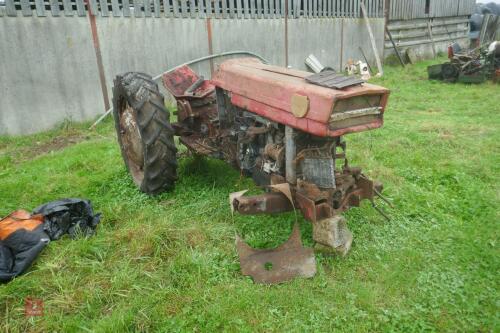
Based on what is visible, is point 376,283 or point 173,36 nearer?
point 376,283

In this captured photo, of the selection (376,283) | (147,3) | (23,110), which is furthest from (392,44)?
(376,283)

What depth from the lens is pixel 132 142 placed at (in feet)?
12.8

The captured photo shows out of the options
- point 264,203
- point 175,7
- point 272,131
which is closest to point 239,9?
point 175,7

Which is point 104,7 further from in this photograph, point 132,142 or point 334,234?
point 334,234

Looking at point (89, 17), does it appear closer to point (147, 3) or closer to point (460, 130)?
point (147, 3)

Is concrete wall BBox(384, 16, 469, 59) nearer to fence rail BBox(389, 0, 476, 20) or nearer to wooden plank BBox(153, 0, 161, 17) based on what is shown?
fence rail BBox(389, 0, 476, 20)

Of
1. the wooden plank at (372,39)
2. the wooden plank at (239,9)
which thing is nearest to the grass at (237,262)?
the wooden plank at (239,9)

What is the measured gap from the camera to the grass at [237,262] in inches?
89.2

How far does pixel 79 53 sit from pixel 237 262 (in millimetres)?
5069

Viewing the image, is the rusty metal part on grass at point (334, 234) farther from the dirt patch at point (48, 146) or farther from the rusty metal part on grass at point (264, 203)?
the dirt patch at point (48, 146)

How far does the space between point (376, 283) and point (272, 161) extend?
3.69ft

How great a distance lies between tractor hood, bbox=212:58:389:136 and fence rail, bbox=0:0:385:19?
4412 millimetres

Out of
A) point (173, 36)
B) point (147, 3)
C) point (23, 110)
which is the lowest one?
point (23, 110)

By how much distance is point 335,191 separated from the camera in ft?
8.86
